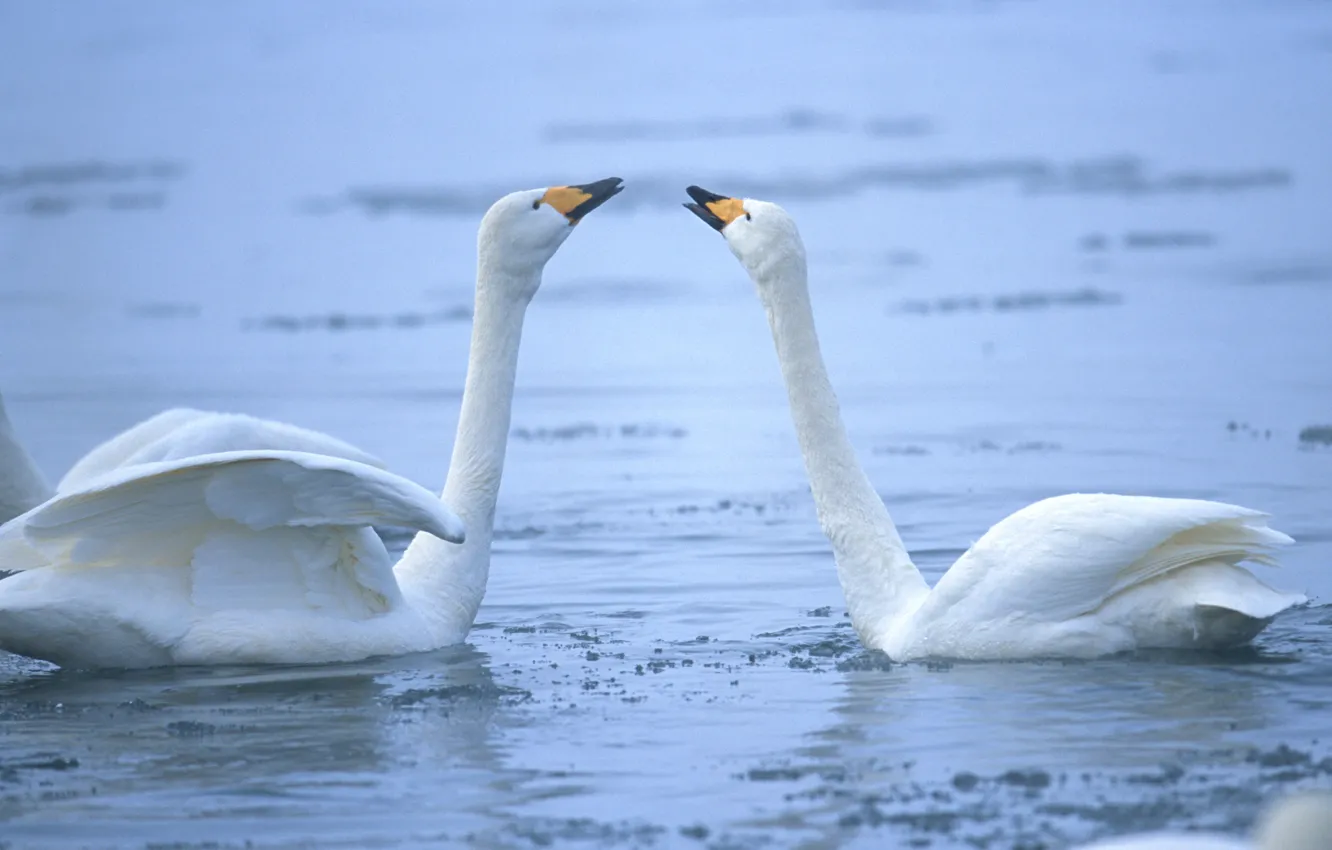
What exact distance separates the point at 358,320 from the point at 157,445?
→ 39.2ft

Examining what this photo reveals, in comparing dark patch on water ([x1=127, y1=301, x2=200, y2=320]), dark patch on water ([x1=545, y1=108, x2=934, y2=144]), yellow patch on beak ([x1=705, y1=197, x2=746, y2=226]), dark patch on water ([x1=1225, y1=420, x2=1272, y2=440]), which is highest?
dark patch on water ([x1=545, y1=108, x2=934, y2=144])

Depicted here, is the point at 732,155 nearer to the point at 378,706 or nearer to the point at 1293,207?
Answer: the point at 1293,207

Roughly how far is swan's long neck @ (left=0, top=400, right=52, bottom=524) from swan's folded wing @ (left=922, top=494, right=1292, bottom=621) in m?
5.29

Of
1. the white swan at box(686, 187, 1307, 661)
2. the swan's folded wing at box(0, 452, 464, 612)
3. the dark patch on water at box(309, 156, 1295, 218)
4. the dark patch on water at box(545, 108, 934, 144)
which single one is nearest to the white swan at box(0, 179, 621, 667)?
the swan's folded wing at box(0, 452, 464, 612)

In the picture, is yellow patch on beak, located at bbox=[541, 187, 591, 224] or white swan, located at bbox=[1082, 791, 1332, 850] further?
yellow patch on beak, located at bbox=[541, 187, 591, 224]

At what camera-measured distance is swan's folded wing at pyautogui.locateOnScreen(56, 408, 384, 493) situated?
34.8ft

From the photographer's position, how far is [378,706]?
27.3 feet

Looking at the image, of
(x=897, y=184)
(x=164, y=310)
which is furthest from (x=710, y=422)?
(x=897, y=184)

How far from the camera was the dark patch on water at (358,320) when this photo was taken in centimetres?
2206

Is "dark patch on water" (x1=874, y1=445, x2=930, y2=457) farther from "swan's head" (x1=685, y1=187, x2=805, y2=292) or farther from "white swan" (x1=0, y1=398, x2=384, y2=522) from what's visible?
"swan's head" (x1=685, y1=187, x2=805, y2=292)

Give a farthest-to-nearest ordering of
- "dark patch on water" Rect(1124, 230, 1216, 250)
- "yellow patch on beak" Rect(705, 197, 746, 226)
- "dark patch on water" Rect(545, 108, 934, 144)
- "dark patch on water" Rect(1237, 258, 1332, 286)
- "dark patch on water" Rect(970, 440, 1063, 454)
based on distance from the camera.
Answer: "dark patch on water" Rect(545, 108, 934, 144)
"dark patch on water" Rect(1124, 230, 1216, 250)
"dark patch on water" Rect(1237, 258, 1332, 286)
"dark patch on water" Rect(970, 440, 1063, 454)
"yellow patch on beak" Rect(705, 197, 746, 226)

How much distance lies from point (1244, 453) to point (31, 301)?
15.2 metres

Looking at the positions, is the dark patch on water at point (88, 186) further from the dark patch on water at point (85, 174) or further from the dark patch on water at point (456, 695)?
the dark patch on water at point (456, 695)

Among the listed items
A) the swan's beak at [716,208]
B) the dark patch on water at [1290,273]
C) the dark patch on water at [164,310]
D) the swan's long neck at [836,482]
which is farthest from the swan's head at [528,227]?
the dark patch on water at [164,310]
